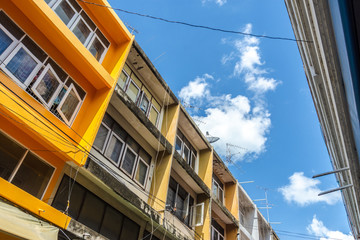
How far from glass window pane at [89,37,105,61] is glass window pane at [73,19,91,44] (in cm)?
40

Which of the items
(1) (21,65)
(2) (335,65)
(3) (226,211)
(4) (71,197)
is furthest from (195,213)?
(2) (335,65)

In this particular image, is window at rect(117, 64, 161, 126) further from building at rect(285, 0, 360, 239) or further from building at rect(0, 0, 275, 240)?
building at rect(285, 0, 360, 239)

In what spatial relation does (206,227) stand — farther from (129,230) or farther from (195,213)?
(129,230)

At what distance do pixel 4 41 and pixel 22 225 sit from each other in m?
4.57

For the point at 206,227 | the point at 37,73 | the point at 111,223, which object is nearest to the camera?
the point at 37,73

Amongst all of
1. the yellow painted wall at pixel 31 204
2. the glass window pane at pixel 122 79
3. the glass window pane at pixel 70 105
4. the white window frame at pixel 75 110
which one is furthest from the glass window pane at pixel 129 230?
the glass window pane at pixel 122 79

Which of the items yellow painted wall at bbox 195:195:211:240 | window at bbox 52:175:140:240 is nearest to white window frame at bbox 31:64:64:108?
window at bbox 52:175:140:240

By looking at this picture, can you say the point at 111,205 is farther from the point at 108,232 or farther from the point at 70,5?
the point at 70,5

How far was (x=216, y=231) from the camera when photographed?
1555 centimetres

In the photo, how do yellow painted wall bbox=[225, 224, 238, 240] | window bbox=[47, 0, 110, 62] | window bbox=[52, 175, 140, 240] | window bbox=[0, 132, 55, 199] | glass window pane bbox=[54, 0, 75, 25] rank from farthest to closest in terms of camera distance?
yellow painted wall bbox=[225, 224, 238, 240], window bbox=[47, 0, 110, 62], glass window pane bbox=[54, 0, 75, 25], window bbox=[52, 175, 140, 240], window bbox=[0, 132, 55, 199]

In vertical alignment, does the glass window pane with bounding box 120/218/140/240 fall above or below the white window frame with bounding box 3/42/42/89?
below

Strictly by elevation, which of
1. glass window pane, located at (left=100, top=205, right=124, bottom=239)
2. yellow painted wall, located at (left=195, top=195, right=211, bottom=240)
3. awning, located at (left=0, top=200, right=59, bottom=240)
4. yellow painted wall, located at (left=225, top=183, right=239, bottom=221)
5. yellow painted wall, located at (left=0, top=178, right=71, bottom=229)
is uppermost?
yellow painted wall, located at (left=225, top=183, right=239, bottom=221)

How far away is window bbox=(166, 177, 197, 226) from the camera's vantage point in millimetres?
12473

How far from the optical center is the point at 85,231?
6703 millimetres
